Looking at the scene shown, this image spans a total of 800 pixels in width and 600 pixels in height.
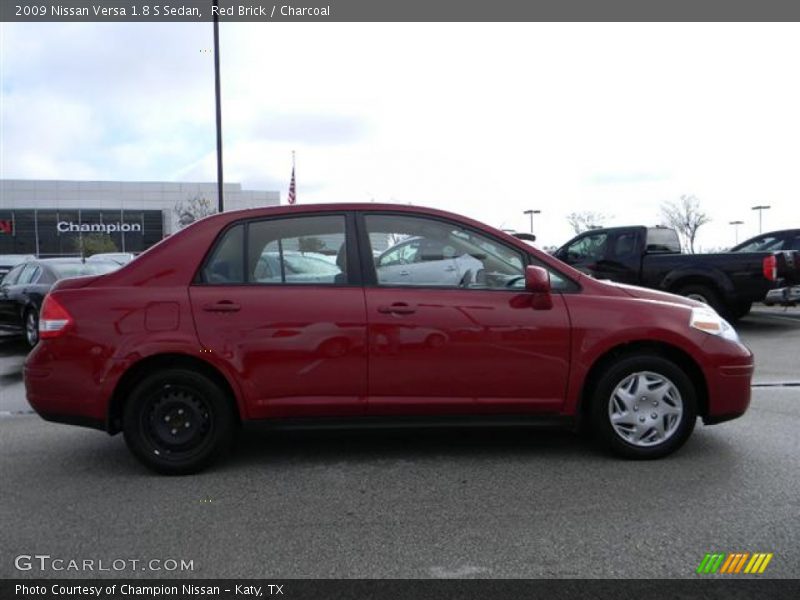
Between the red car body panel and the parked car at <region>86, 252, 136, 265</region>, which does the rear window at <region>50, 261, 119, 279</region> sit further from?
the red car body panel

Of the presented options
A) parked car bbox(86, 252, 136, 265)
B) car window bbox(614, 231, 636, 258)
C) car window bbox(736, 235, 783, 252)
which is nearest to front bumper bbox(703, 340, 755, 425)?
car window bbox(614, 231, 636, 258)

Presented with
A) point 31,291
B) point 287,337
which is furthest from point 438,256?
point 31,291

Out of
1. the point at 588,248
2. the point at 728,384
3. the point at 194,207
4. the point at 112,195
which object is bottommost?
the point at 728,384

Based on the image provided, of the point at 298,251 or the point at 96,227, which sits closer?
the point at 298,251

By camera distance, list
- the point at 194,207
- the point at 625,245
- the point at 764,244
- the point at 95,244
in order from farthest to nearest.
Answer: the point at 194,207 → the point at 95,244 → the point at 764,244 → the point at 625,245

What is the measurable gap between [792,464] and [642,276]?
721 centimetres

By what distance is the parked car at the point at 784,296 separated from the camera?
35.1 ft

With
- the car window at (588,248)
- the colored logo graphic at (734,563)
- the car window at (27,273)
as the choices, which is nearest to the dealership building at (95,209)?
the car window at (27,273)

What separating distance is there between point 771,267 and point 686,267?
1179 millimetres

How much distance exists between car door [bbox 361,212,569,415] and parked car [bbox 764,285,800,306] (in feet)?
26.0

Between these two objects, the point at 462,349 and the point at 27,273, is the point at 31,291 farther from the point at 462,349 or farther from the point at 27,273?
the point at 462,349

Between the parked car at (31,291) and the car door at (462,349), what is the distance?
7380 millimetres

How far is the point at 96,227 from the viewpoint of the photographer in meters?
57.5
